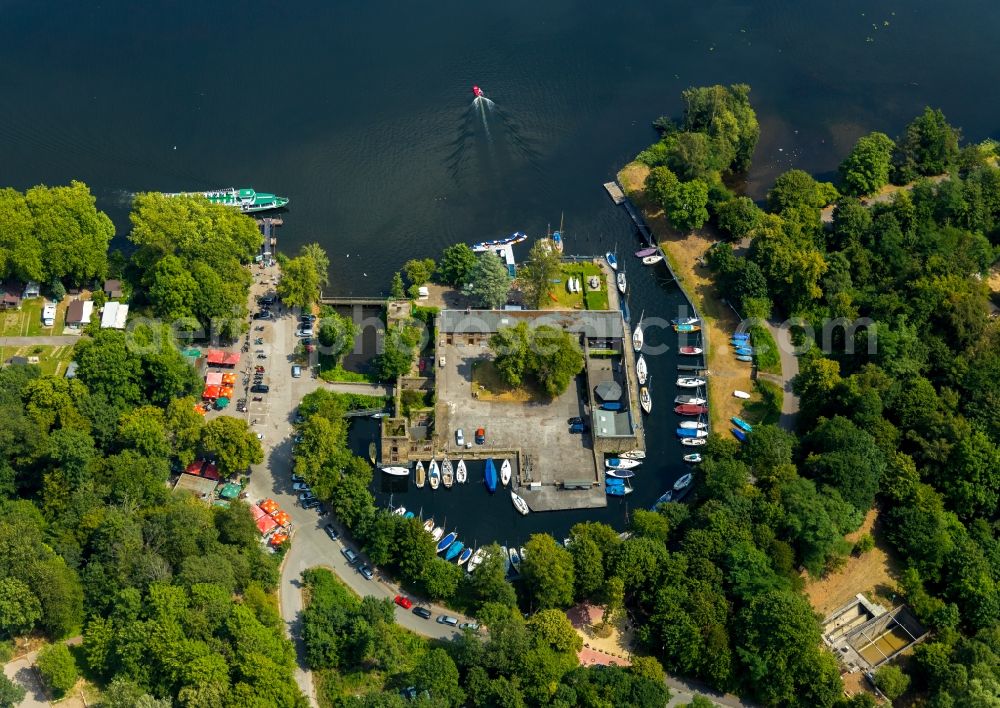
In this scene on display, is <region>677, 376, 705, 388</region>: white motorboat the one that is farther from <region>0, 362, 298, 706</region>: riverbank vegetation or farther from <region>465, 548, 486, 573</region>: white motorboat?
<region>0, 362, 298, 706</region>: riverbank vegetation

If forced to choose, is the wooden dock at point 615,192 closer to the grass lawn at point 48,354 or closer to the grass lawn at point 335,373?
the grass lawn at point 335,373

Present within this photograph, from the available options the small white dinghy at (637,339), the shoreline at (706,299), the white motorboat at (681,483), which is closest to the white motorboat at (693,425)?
the shoreline at (706,299)

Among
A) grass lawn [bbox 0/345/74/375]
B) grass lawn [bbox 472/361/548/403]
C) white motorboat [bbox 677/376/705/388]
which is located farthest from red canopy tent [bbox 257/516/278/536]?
white motorboat [bbox 677/376/705/388]

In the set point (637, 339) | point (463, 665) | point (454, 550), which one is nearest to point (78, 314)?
point (454, 550)

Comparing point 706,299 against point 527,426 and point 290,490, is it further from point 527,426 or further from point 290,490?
point 290,490

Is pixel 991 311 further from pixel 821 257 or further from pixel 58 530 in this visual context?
pixel 58 530

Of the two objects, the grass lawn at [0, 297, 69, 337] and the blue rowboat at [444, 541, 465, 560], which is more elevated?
the grass lawn at [0, 297, 69, 337]

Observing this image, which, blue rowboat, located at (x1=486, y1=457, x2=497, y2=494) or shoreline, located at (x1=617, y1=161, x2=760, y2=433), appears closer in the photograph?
blue rowboat, located at (x1=486, y1=457, x2=497, y2=494)
